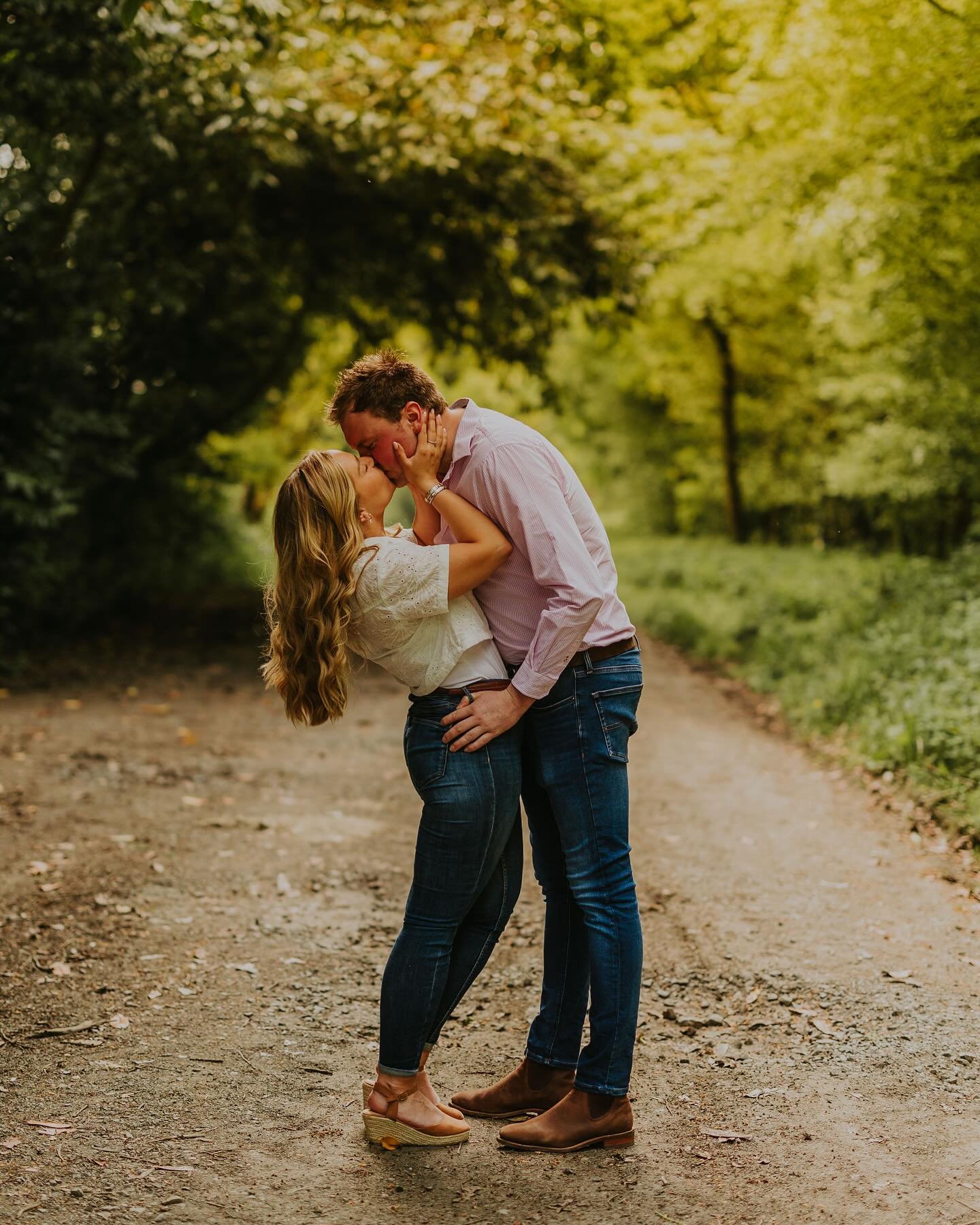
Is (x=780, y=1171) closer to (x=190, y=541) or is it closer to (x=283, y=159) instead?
(x=283, y=159)

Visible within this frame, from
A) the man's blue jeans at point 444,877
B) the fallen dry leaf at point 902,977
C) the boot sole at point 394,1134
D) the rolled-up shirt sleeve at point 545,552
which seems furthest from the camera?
the fallen dry leaf at point 902,977

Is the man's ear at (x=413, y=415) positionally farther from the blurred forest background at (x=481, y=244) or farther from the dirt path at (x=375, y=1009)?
the blurred forest background at (x=481, y=244)

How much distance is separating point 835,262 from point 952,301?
3.82m

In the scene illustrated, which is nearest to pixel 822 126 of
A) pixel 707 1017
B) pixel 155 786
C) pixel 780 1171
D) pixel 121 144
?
pixel 121 144

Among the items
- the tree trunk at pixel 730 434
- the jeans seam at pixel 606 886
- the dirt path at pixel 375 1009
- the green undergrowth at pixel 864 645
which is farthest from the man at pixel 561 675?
the tree trunk at pixel 730 434

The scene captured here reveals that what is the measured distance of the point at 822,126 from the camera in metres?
10.7

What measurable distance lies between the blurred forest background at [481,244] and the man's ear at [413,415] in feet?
9.51

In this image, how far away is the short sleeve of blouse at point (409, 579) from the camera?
3010 millimetres

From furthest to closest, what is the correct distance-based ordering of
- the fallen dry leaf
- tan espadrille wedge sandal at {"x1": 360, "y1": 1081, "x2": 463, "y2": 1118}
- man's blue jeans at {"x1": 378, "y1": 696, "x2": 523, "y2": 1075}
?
the fallen dry leaf → tan espadrille wedge sandal at {"x1": 360, "y1": 1081, "x2": 463, "y2": 1118} → man's blue jeans at {"x1": 378, "y1": 696, "x2": 523, "y2": 1075}

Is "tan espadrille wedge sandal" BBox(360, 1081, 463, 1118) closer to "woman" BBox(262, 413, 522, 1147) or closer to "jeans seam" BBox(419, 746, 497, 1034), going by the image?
"woman" BBox(262, 413, 522, 1147)

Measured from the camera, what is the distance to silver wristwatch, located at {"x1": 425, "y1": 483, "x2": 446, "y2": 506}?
3068mm

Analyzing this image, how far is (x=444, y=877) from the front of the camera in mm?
3148

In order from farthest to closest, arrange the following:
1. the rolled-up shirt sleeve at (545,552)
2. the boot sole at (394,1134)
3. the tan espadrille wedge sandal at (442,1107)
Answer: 1. the tan espadrille wedge sandal at (442,1107)
2. the boot sole at (394,1134)
3. the rolled-up shirt sleeve at (545,552)

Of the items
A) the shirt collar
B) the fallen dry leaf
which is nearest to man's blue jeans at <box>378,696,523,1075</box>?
the shirt collar
